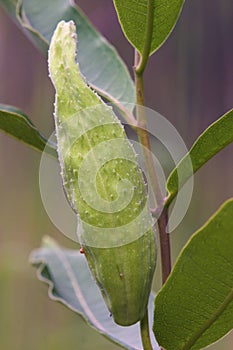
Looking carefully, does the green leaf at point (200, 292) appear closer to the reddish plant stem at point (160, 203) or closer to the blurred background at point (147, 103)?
the reddish plant stem at point (160, 203)

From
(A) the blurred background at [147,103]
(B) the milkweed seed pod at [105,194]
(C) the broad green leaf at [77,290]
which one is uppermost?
(B) the milkweed seed pod at [105,194]

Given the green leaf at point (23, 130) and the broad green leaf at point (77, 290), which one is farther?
the broad green leaf at point (77, 290)

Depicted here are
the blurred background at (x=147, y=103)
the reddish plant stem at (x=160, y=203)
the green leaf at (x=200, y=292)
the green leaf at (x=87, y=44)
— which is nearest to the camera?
the green leaf at (x=200, y=292)

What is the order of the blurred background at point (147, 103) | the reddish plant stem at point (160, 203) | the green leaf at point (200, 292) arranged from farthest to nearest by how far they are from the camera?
the blurred background at point (147, 103) → the reddish plant stem at point (160, 203) → the green leaf at point (200, 292)

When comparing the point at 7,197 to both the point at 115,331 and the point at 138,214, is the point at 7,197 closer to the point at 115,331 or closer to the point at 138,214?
the point at 115,331

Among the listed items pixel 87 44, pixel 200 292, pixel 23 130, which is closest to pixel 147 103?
pixel 87 44

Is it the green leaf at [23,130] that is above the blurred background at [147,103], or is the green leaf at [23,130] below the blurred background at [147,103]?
above

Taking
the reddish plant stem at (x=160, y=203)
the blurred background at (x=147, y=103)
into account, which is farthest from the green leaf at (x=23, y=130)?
the blurred background at (x=147, y=103)

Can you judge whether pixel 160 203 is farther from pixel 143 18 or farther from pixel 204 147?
pixel 143 18
